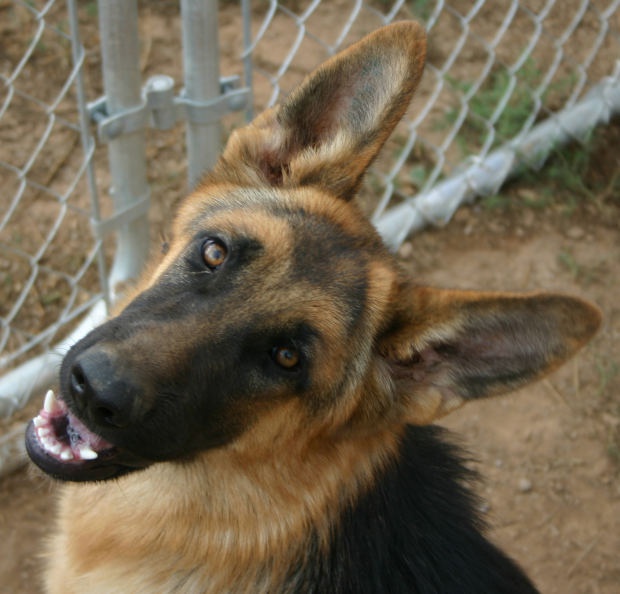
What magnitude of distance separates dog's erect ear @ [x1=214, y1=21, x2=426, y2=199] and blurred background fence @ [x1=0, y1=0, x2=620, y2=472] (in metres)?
0.76

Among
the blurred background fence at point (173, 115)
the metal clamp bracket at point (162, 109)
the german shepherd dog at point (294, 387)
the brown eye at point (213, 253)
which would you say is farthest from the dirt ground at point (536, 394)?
the brown eye at point (213, 253)

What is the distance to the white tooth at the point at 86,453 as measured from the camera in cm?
247

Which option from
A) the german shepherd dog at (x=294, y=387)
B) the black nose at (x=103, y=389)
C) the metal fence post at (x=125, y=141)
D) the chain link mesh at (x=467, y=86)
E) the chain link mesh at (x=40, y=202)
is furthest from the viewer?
the chain link mesh at (x=467, y=86)

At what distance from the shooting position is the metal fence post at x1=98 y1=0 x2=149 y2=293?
3.26 meters

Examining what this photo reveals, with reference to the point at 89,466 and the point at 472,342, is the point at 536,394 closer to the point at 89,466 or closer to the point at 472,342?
the point at 472,342

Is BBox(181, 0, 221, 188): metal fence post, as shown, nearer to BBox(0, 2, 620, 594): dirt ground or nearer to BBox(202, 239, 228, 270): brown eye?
BBox(0, 2, 620, 594): dirt ground

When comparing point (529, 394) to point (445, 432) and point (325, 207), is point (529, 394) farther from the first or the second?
point (325, 207)

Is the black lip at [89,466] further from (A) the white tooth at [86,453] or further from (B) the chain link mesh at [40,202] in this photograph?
(B) the chain link mesh at [40,202]

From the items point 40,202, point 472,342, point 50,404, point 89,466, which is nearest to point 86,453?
point 89,466

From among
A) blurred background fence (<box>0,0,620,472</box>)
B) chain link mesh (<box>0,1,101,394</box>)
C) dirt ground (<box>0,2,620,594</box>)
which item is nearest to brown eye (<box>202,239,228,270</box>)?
dirt ground (<box>0,2,620,594</box>)

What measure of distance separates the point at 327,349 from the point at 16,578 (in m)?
2.03

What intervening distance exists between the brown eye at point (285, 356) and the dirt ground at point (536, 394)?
0.95 metres

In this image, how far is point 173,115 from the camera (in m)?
3.62

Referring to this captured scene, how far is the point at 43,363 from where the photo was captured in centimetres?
389
